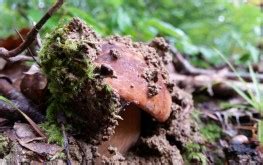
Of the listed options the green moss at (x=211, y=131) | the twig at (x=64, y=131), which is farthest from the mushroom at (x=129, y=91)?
the green moss at (x=211, y=131)

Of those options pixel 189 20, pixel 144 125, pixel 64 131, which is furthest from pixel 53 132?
pixel 189 20

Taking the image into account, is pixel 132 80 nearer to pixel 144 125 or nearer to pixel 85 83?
pixel 85 83

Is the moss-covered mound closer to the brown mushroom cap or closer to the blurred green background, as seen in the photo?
the brown mushroom cap

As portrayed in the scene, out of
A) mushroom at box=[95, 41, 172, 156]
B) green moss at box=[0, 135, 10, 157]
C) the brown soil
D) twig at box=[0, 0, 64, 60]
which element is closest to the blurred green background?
the brown soil

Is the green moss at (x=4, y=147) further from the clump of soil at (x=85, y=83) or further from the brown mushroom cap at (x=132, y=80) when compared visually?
the brown mushroom cap at (x=132, y=80)

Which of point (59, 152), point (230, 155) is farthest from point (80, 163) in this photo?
point (230, 155)

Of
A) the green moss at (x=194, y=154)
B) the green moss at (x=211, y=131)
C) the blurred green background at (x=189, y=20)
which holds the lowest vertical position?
the green moss at (x=194, y=154)
